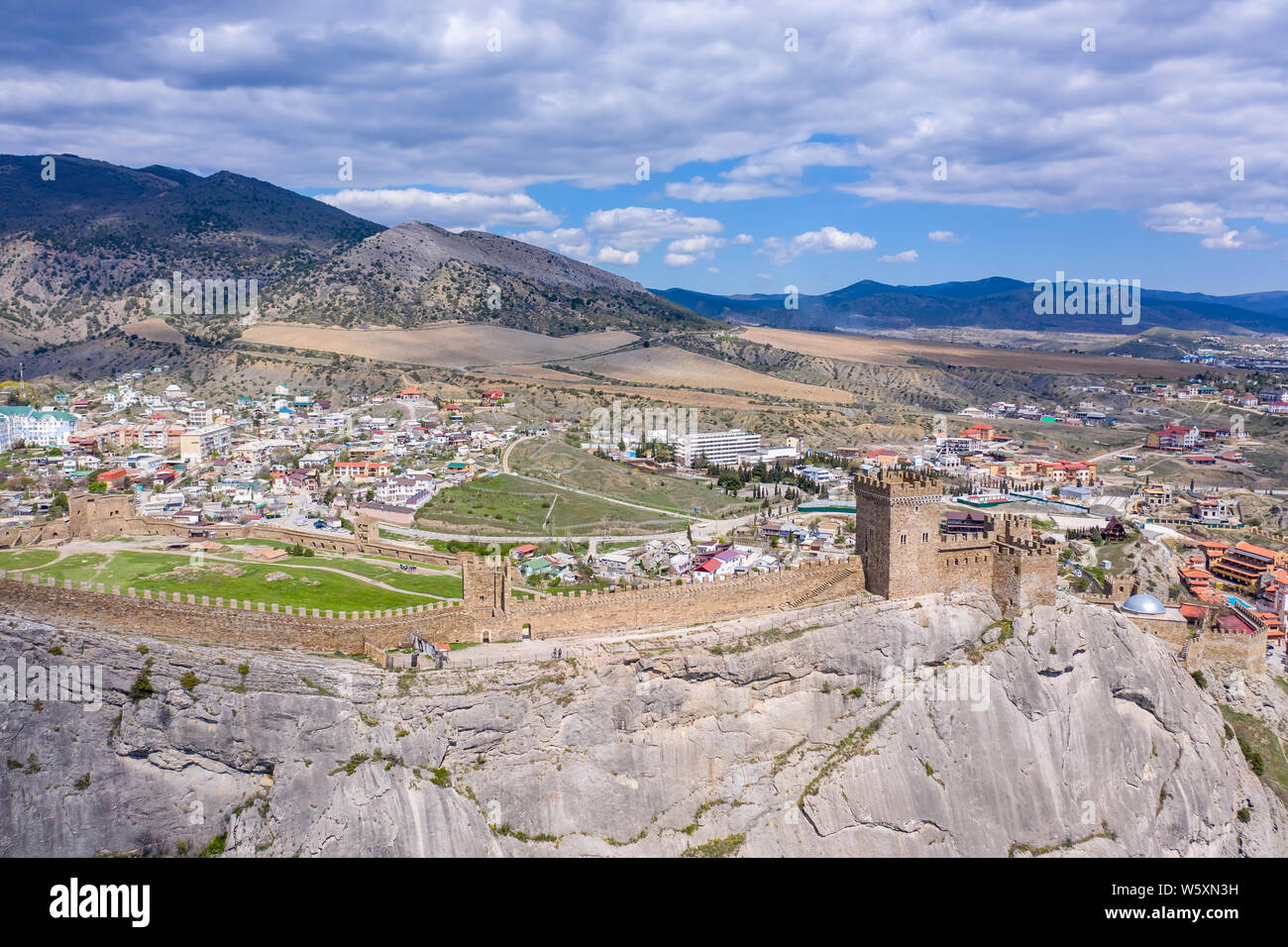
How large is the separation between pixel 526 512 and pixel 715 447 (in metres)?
37.3

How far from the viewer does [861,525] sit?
35.8m

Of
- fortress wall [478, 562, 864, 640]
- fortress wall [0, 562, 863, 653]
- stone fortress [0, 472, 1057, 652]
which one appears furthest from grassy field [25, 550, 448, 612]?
fortress wall [478, 562, 864, 640]

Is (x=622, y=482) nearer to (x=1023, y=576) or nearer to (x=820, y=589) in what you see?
(x=820, y=589)

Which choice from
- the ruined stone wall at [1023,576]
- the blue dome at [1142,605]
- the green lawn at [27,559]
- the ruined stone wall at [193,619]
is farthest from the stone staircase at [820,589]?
the green lawn at [27,559]

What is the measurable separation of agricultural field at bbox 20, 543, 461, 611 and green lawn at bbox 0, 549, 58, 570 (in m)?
0.37

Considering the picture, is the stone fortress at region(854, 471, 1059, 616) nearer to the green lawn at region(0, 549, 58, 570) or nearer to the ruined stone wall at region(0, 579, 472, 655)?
the ruined stone wall at region(0, 579, 472, 655)

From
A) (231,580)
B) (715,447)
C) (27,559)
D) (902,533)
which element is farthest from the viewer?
(715,447)

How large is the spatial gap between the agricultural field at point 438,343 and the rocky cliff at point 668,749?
402 feet

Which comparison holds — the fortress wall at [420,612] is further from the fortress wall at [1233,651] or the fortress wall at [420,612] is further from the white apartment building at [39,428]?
the white apartment building at [39,428]

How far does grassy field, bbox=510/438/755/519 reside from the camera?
7894cm

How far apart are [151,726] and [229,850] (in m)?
4.19

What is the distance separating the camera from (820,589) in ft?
116

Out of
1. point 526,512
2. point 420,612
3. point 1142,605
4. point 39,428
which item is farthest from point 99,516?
point 39,428

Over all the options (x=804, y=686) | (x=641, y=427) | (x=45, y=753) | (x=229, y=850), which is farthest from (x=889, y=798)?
(x=641, y=427)
